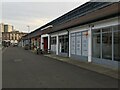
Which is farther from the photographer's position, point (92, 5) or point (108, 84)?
point (92, 5)

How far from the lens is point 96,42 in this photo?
16750 mm

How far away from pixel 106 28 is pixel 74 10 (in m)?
12.7

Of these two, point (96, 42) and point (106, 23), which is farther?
point (96, 42)

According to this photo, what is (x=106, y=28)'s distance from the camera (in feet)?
49.4

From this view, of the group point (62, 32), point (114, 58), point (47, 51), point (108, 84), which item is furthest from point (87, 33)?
point (47, 51)

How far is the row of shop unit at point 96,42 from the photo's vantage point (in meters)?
13.9

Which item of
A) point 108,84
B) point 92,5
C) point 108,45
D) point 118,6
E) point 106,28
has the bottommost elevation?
point 108,84

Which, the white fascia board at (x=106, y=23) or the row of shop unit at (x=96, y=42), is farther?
the row of shop unit at (x=96, y=42)

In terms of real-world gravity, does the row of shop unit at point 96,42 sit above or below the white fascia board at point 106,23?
below

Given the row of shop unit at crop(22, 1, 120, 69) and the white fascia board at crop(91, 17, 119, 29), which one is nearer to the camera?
the white fascia board at crop(91, 17, 119, 29)

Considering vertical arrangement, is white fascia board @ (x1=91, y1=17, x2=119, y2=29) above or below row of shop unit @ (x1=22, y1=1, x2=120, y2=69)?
above

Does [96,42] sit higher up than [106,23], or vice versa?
[106,23]

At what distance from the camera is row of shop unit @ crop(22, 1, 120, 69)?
13891 millimetres

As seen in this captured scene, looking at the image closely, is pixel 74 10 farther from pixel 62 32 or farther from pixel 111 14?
pixel 111 14
